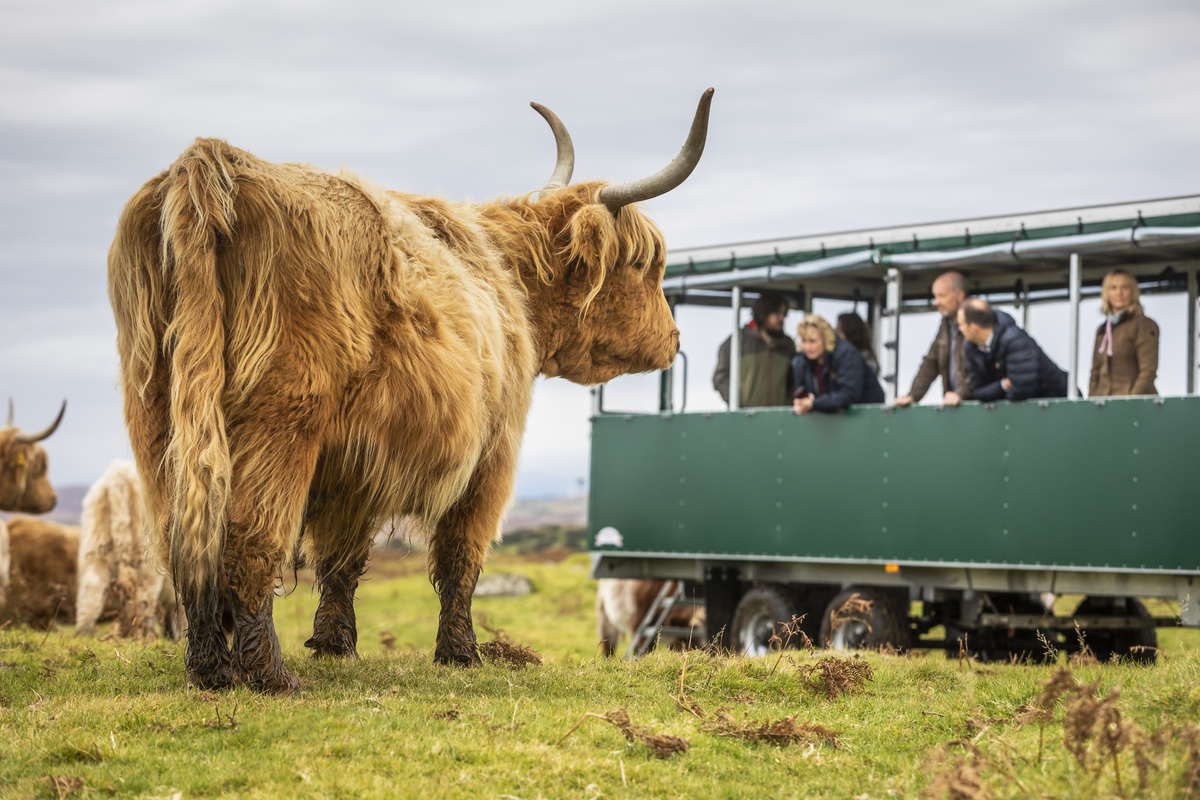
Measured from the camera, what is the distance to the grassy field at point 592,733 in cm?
A: 316

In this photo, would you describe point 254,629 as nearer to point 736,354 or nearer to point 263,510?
point 263,510

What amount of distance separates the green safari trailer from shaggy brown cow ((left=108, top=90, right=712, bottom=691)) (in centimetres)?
458

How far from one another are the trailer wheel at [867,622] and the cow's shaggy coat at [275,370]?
567cm

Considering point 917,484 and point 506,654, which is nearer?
point 506,654

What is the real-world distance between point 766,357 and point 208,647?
7604mm

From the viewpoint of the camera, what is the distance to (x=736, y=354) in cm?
1111

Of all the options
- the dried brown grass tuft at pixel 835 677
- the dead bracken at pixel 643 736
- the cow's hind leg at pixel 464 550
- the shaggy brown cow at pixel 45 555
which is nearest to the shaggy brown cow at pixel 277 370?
the cow's hind leg at pixel 464 550

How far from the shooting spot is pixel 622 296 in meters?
6.49

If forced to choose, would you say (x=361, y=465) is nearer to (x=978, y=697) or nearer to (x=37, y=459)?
(x=978, y=697)

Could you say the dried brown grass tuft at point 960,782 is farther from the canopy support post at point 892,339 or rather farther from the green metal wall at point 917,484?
the canopy support post at point 892,339

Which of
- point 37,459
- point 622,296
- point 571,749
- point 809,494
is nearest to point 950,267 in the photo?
point 809,494

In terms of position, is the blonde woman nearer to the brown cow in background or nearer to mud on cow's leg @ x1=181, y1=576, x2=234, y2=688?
mud on cow's leg @ x1=181, y1=576, x2=234, y2=688

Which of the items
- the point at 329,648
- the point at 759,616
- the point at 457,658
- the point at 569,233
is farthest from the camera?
the point at 759,616

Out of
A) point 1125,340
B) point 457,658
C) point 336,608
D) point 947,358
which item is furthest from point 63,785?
point 1125,340
